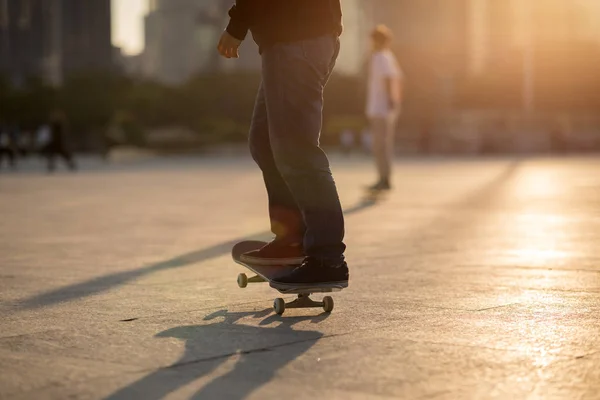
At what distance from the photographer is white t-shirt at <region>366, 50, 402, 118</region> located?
555 inches

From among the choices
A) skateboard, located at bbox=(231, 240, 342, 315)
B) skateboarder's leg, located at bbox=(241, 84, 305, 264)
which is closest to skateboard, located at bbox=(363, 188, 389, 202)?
skateboard, located at bbox=(231, 240, 342, 315)

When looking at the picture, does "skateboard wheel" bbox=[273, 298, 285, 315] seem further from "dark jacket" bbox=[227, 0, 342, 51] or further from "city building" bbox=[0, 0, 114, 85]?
"city building" bbox=[0, 0, 114, 85]

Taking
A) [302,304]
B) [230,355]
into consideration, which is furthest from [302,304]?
[230,355]

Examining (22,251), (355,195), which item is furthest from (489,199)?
(22,251)

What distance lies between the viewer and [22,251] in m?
7.65

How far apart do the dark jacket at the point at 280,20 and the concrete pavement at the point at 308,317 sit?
110 cm

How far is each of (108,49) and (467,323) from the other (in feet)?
581

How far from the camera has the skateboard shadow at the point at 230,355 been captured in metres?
3.23

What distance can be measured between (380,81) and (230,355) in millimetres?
10671

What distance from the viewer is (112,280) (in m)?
5.95

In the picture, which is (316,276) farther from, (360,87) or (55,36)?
(55,36)

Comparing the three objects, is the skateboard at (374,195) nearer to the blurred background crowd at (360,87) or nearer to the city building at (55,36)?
the blurred background crowd at (360,87)

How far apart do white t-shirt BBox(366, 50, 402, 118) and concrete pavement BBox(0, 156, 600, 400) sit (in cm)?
418

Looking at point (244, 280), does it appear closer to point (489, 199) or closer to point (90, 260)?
point (90, 260)
